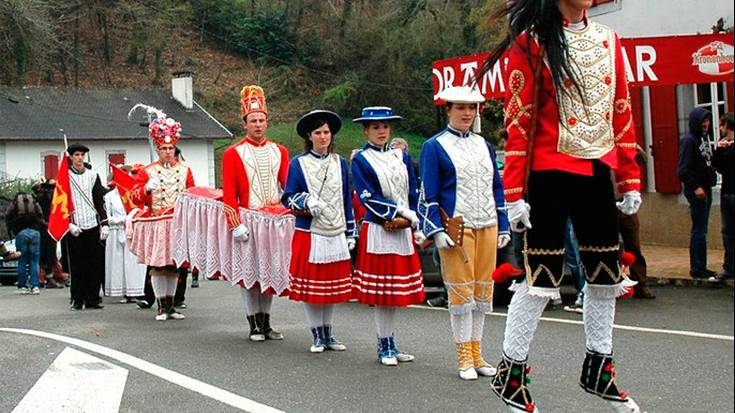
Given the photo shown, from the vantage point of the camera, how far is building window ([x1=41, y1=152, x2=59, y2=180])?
46000mm

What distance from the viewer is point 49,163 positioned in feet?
152

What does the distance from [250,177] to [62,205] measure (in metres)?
4.43

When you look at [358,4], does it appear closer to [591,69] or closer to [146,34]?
[146,34]

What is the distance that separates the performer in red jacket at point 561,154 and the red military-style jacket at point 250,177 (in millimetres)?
4542

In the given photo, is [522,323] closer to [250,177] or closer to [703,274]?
[250,177]

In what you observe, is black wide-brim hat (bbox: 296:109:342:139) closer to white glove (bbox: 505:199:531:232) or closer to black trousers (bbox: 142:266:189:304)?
black trousers (bbox: 142:266:189:304)

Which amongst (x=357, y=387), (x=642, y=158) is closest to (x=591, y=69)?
(x=357, y=387)

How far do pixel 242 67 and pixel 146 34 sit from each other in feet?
19.1

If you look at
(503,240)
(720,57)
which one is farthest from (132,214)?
(720,57)

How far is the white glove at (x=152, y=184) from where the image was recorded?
36.5ft

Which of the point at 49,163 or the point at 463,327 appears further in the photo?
the point at 49,163

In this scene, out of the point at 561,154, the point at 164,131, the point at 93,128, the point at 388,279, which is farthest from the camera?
the point at 93,128

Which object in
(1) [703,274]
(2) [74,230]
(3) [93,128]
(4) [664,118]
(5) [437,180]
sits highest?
(3) [93,128]

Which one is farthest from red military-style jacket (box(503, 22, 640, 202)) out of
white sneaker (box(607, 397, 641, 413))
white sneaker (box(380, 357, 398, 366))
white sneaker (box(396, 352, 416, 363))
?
white sneaker (box(396, 352, 416, 363))
